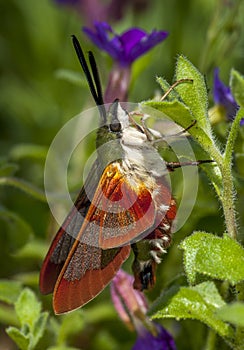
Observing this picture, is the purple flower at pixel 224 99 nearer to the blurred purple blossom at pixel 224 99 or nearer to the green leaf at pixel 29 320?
the blurred purple blossom at pixel 224 99

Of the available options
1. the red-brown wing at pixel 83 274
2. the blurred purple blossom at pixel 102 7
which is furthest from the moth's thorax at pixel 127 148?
the blurred purple blossom at pixel 102 7

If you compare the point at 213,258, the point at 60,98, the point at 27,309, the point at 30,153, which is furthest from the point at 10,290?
the point at 60,98

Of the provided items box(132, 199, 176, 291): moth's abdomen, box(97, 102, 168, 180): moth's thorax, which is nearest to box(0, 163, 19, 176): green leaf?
box(97, 102, 168, 180): moth's thorax

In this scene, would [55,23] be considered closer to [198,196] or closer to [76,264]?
[198,196]

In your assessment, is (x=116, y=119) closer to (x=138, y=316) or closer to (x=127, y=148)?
(x=127, y=148)

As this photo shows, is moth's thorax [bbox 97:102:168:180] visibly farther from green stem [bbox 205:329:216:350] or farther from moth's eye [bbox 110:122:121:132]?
green stem [bbox 205:329:216:350]

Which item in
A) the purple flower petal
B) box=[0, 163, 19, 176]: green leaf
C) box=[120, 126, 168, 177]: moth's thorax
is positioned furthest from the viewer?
box=[0, 163, 19, 176]: green leaf
